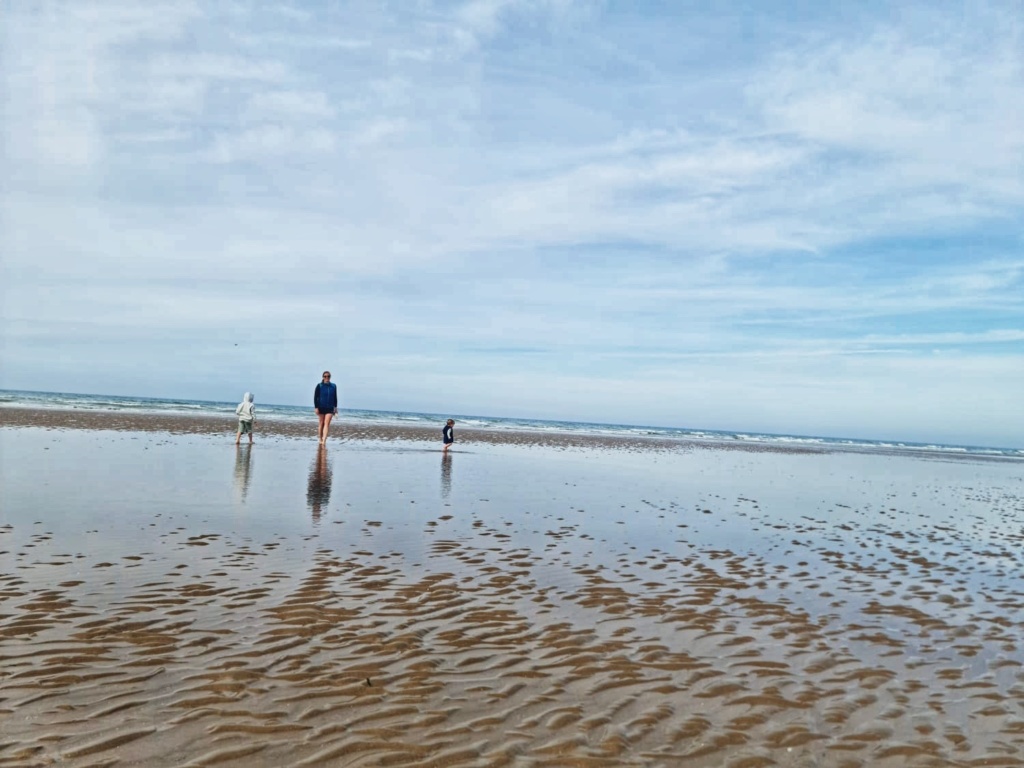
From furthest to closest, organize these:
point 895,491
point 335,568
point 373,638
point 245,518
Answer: point 895,491
point 245,518
point 335,568
point 373,638

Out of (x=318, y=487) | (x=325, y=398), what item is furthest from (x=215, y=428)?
(x=318, y=487)

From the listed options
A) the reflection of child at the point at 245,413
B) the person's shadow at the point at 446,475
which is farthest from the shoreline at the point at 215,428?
the person's shadow at the point at 446,475

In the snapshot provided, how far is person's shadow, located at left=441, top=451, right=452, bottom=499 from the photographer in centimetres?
1685

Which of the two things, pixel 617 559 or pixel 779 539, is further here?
pixel 779 539

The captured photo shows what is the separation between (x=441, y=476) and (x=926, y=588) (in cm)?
1305

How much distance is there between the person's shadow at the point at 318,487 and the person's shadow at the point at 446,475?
8.84ft

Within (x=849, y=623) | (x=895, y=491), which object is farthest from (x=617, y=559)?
(x=895, y=491)

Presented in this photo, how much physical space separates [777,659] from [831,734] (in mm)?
1543

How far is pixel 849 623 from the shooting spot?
26.4 ft

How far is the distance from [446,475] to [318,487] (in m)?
5.28

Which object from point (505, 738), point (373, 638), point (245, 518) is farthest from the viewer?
point (245, 518)

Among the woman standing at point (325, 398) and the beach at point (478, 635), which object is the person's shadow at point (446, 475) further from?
the woman standing at point (325, 398)

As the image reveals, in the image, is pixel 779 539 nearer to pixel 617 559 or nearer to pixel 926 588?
pixel 926 588

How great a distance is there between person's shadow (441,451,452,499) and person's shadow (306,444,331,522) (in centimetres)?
270
